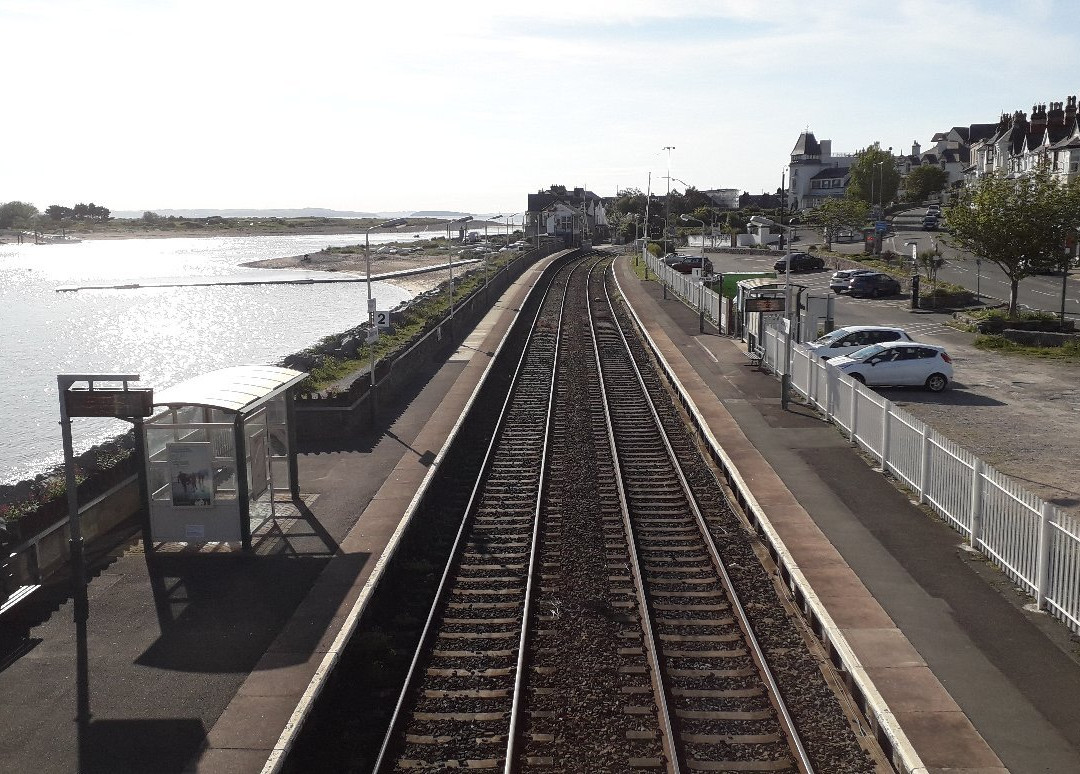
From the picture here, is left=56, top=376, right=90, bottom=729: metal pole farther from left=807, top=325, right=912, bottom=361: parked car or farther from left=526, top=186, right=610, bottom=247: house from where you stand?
left=526, top=186, right=610, bottom=247: house

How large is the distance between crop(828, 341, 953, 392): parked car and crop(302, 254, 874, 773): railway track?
849cm

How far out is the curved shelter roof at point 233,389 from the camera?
15.0 meters

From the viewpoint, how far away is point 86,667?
37.7ft

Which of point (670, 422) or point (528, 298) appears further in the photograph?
point (528, 298)

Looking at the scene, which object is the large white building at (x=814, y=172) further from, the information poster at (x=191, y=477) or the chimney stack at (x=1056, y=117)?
the information poster at (x=191, y=477)

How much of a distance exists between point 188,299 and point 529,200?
263 ft

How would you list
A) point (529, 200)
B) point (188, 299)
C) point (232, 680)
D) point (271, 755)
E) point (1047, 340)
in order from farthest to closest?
1. point (529, 200)
2. point (188, 299)
3. point (1047, 340)
4. point (232, 680)
5. point (271, 755)

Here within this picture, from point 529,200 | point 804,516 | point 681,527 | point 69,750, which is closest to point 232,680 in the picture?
point 69,750

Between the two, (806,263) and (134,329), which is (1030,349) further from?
(134,329)

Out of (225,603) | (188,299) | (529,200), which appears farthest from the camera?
(529,200)

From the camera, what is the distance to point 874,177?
356ft

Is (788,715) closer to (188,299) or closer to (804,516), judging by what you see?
(804,516)

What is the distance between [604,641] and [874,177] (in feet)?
349

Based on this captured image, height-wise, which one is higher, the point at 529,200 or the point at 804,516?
the point at 529,200
